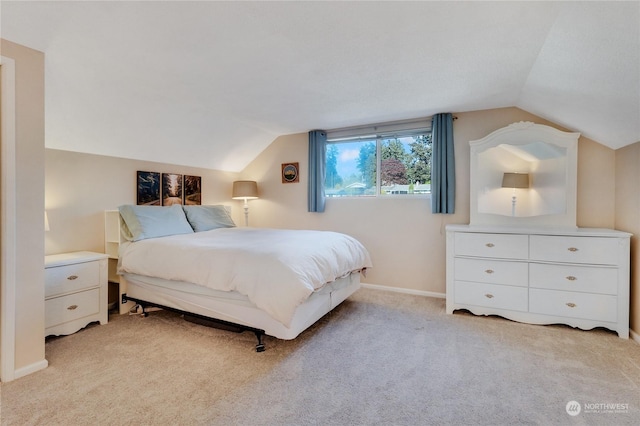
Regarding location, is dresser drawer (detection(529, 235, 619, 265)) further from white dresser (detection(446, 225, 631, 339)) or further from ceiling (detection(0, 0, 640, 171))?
ceiling (detection(0, 0, 640, 171))

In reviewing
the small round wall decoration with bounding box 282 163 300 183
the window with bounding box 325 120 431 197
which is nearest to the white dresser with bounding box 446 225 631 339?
the window with bounding box 325 120 431 197

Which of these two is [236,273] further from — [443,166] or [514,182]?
→ [514,182]

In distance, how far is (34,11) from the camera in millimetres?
1639

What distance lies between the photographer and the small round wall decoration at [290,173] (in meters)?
4.44

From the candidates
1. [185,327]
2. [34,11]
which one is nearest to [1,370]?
[185,327]

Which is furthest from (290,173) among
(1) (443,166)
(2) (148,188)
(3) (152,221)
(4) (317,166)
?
(1) (443,166)

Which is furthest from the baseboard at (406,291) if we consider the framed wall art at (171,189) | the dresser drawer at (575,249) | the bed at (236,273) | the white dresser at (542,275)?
the framed wall art at (171,189)

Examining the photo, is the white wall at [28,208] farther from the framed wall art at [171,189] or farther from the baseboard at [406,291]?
the baseboard at [406,291]

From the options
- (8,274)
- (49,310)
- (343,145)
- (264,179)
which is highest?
(343,145)

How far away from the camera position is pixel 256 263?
2.17 m

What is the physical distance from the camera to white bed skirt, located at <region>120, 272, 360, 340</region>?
7.14ft

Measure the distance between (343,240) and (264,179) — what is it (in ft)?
7.41

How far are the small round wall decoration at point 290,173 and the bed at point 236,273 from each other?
157cm

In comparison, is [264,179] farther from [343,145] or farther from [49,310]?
[49,310]
